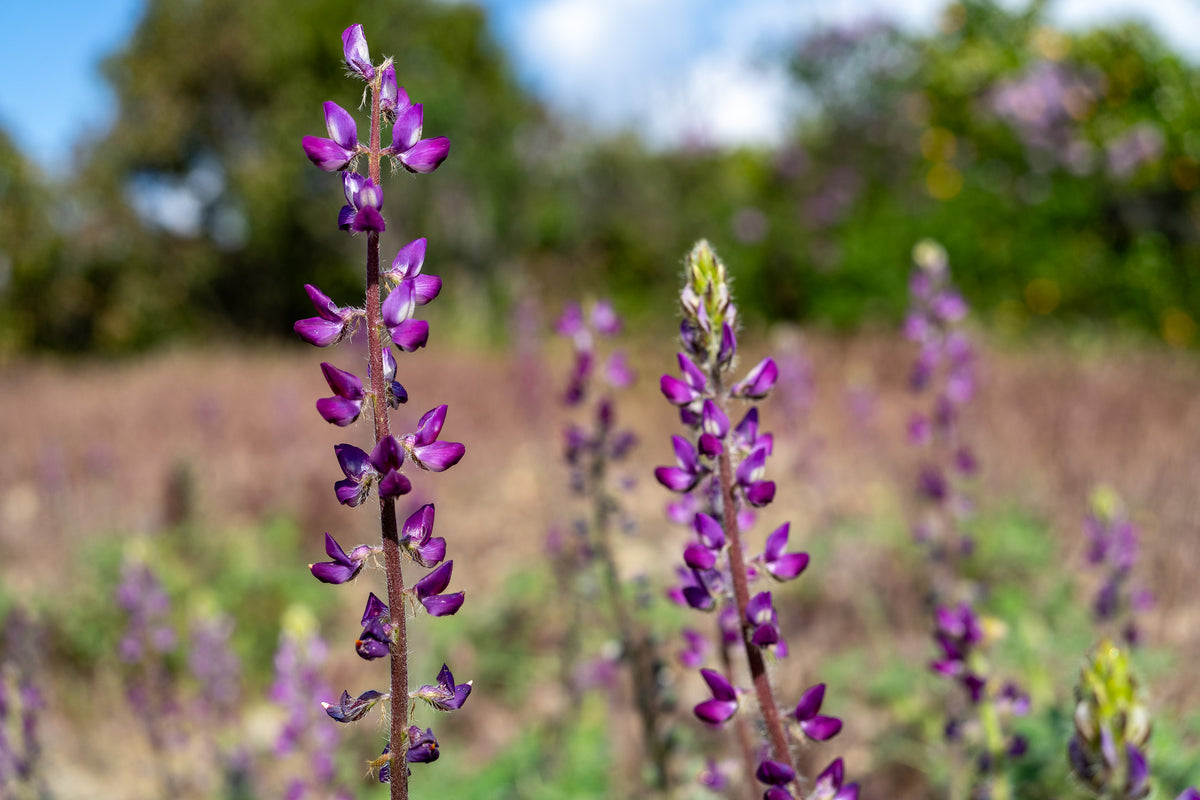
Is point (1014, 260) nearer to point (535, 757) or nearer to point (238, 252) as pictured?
point (535, 757)

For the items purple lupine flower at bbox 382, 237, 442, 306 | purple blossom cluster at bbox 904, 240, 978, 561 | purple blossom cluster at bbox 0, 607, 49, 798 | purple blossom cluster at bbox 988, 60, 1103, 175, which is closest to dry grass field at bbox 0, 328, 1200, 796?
purple blossom cluster at bbox 904, 240, 978, 561

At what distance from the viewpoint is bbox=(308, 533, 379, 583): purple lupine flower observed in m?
1.13

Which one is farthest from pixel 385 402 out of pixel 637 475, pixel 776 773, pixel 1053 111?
pixel 1053 111

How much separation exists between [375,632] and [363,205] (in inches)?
20.9

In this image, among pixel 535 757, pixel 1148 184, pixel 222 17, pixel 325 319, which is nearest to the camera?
pixel 325 319

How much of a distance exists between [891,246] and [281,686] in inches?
465

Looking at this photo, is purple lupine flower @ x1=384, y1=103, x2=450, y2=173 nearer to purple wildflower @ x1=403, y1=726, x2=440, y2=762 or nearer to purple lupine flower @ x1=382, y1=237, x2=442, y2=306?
purple lupine flower @ x1=382, y1=237, x2=442, y2=306

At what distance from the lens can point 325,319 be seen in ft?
3.81

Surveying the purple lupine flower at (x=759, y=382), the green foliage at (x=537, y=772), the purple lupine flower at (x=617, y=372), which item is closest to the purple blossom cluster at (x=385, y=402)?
the purple lupine flower at (x=759, y=382)

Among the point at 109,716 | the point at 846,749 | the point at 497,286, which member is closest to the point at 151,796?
the point at 109,716

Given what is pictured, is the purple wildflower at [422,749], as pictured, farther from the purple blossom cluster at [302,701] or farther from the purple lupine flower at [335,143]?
the purple blossom cluster at [302,701]

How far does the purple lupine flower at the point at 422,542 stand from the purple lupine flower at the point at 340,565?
0.05m

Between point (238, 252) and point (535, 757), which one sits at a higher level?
point (238, 252)

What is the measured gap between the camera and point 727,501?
126cm
